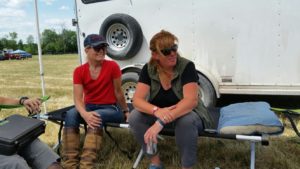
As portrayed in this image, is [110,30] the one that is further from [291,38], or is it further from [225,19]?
[291,38]

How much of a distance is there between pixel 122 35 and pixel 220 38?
1.26m

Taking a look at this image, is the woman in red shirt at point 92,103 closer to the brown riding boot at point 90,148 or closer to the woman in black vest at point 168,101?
the brown riding boot at point 90,148

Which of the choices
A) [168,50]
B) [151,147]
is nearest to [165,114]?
[151,147]

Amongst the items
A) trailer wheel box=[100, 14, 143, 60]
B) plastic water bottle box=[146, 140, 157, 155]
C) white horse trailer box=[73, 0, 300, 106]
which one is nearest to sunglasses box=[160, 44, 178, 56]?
plastic water bottle box=[146, 140, 157, 155]

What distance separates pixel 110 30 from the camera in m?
4.73

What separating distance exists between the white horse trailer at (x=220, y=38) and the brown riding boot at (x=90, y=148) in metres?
1.95

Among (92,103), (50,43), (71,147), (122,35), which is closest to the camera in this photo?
(71,147)

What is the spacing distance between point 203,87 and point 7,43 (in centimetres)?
6674

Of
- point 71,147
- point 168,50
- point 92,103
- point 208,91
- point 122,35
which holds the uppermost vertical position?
point 122,35

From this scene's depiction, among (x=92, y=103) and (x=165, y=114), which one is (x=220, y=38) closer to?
(x=92, y=103)

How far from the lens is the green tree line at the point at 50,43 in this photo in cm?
5428

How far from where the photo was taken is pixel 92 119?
9.18 ft

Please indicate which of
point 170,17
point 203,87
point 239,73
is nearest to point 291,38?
point 239,73

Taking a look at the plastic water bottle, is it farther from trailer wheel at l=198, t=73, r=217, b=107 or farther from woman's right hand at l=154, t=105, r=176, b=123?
trailer wheel at l=198, t=73, r=217, b=107
